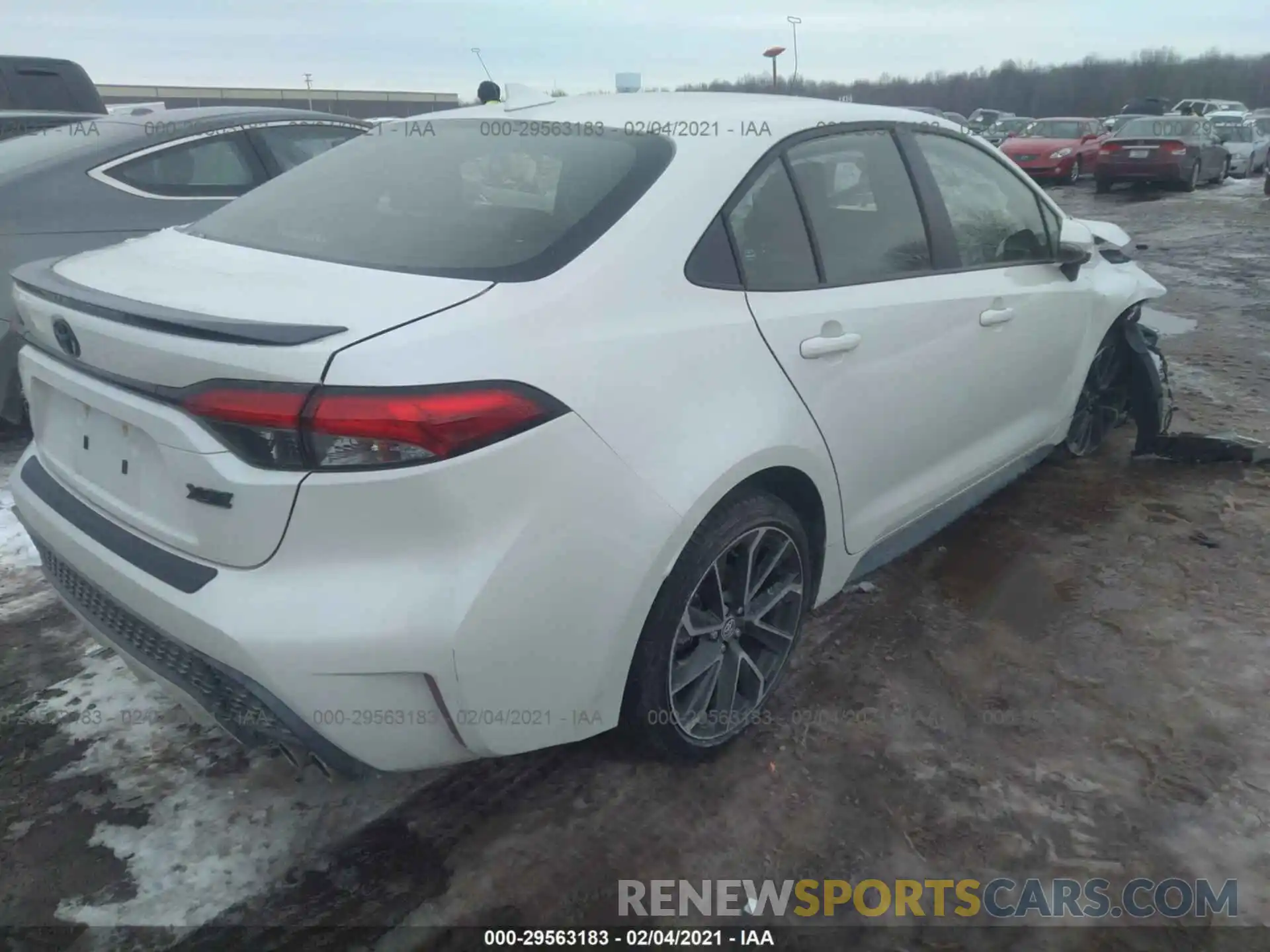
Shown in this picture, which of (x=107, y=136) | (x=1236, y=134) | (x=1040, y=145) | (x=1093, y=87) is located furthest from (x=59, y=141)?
(x=1093, y=87)

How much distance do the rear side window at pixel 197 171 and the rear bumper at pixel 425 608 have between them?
3.68 meters

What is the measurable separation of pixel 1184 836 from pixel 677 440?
5.31 feet

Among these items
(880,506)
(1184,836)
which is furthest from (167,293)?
(1184,836)

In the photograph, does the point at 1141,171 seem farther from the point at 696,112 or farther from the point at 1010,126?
the point at 696,112

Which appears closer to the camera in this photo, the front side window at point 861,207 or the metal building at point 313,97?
the front side window at point 861,207

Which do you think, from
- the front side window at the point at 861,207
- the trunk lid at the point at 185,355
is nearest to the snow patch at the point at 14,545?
the trunk lid at the point at 185,355

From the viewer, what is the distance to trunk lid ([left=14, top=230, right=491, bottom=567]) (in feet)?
5.83

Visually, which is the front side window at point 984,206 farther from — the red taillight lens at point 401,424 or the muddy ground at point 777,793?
the red taillight lens at point 401,424

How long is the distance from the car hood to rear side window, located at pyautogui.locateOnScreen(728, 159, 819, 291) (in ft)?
68.2

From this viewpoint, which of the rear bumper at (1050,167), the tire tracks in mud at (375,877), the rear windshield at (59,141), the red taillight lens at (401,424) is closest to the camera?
the red taillight lens at (401,424)

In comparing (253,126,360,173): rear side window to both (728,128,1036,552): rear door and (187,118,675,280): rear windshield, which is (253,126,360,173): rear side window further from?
(728,128,1036,552): rear door

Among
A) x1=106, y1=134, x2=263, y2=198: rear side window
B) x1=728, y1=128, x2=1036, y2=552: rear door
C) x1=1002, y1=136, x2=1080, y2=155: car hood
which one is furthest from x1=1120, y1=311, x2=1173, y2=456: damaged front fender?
x1=1002, y1=136, x2=1080, y2=155: car hood

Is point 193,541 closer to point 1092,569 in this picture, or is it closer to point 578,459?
point 578,459

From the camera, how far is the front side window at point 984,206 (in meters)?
3.27
